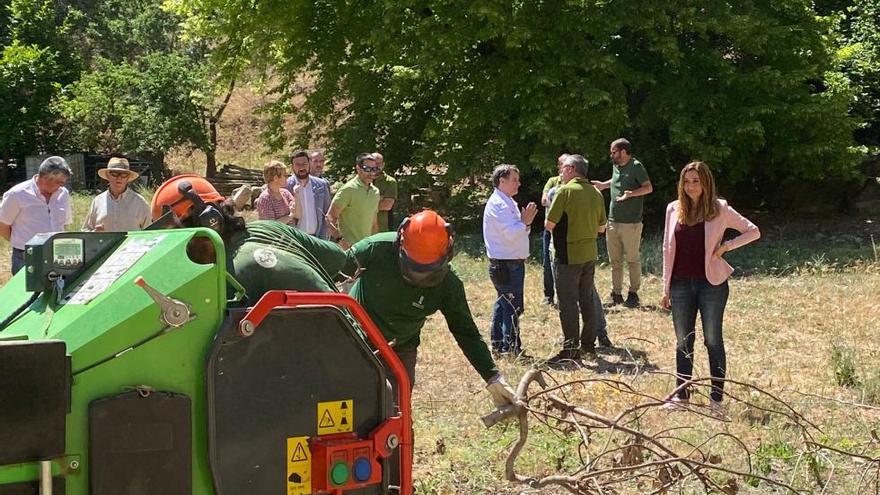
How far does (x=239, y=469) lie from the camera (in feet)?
9.12

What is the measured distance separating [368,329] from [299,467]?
46 centimetres

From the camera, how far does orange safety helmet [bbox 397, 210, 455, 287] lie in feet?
12.8

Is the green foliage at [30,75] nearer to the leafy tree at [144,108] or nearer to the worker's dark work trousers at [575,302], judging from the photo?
the leafy tree at [144,108]

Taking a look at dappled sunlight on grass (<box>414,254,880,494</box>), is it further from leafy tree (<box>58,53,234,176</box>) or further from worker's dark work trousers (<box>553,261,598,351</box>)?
leafy tree (<box>58,53,234,176</box>)

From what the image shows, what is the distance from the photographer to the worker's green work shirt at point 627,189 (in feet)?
34.4

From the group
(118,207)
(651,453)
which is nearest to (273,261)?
(651,453)

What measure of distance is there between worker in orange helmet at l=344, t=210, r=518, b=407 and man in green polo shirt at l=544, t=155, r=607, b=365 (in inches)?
146

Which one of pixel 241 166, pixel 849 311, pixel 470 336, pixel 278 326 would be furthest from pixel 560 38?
pixel 241 166

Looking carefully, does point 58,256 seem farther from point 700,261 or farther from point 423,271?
point 700,261

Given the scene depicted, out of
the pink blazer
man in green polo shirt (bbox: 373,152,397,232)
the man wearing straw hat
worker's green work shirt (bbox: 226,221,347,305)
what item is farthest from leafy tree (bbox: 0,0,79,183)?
worker's green work shirt (bbox: 226,221,347,305)

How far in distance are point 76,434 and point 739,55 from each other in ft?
55.6

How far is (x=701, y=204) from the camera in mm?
6516

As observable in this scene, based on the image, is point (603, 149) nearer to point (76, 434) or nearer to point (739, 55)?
point (739, 55)

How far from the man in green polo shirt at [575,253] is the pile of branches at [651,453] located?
1.67m
